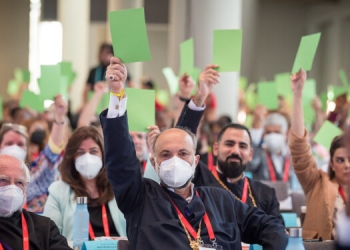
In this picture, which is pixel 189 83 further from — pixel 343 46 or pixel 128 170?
pixel 343 46

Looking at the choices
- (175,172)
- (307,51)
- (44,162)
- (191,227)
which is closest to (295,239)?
(191,227)

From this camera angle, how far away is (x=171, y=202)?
4.28 m

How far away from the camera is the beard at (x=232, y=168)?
19.1 feet

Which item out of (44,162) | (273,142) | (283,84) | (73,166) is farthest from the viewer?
(283,84)

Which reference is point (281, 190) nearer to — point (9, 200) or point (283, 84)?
point (283, 84)

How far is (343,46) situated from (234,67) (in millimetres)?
21745

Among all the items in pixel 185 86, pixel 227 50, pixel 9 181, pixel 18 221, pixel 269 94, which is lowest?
pixel 18 221

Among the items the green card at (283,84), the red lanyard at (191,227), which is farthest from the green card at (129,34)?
the green card at (283,84)

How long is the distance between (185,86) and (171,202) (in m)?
2.04

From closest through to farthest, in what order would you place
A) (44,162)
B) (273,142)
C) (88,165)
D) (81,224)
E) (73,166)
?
(81,224) → (88,165) → (73,166) → (44,162) → (273,142)

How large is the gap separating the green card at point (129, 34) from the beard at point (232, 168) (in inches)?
69.6

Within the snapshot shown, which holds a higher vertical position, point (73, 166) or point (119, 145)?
point (119, 145)

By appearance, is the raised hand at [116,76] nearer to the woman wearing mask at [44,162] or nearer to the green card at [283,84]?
the woman wearing mask at [44,162]

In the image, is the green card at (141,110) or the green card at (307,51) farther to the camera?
the green card at (141,110)
